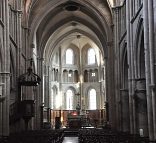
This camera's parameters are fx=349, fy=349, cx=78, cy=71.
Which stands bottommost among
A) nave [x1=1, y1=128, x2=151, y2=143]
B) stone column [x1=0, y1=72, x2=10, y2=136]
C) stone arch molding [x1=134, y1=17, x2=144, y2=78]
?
→ nave [x1=1, y1=128, x2=151, y2=143]

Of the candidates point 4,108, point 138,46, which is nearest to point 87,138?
point 4,108

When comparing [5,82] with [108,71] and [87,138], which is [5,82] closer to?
[87,138]

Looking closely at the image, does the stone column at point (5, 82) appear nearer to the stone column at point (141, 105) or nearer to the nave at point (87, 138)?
the nave at point (87, 138)

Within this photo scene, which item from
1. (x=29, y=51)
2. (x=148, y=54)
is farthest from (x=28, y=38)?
(x=148, y=54)

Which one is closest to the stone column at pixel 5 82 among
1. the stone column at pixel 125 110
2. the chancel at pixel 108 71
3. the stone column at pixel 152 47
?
the chancel at pixel 108 71

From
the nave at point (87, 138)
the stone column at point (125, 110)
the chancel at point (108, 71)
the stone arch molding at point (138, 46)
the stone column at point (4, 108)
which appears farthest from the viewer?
the stone column at point (125, 110)

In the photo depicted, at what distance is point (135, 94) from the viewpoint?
27234 mm

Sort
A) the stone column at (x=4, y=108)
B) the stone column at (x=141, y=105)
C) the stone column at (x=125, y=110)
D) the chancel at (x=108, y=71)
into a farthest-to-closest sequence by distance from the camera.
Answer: the stone column at (x=125, y=110)
the stone column at (x=4, y=108)
the stone column at (x=141, y=105)
the chancel at (x=108, y=71)

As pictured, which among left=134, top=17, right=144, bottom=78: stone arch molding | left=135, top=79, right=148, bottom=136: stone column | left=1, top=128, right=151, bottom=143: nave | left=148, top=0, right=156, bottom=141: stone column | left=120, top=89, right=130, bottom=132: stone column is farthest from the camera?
left=120, top=89, right=130, bottom=132: stone column

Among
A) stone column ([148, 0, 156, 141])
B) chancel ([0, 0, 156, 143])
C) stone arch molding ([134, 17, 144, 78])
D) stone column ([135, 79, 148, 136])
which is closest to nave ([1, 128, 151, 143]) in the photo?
chancel ([0, 0, 156, 143])

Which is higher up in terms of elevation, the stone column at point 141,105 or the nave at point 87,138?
the stone column at point 141,105

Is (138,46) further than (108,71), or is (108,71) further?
(108,71)

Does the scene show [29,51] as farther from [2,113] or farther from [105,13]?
[2,113]

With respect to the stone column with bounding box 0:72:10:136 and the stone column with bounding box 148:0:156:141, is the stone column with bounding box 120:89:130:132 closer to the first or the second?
the stone column with bounding box 0:72:10:136
